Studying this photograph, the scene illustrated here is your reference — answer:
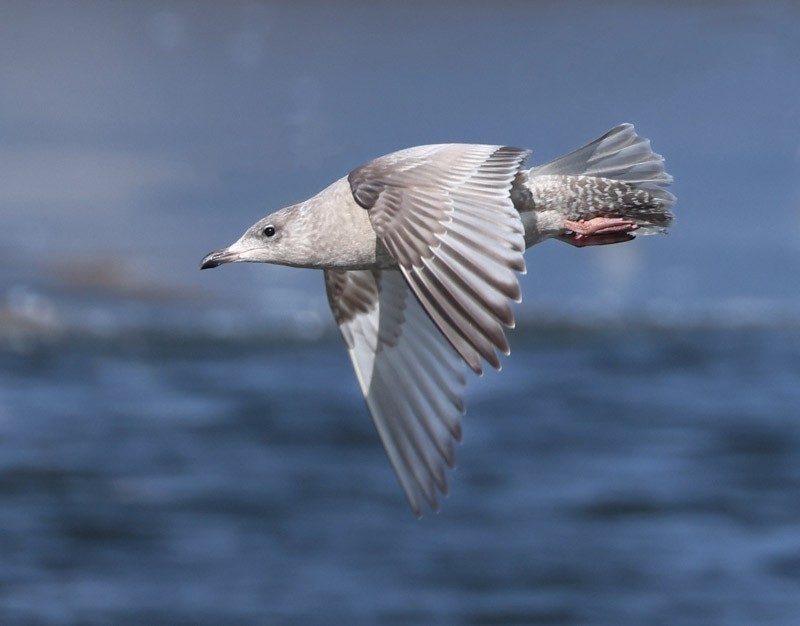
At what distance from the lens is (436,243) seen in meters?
4.50

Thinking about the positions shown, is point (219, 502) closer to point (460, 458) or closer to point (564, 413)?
point (460, 458)

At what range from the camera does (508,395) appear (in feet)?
65.0

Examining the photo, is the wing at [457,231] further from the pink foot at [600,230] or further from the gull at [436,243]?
the pink foot at [600,230]

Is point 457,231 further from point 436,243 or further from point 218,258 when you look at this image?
point 218,258

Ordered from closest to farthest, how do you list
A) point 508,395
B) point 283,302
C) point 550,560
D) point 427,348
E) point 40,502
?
1. point 427,348
2. point 550,560
3. point 40,502
4. point 508,395
5. point 283,302

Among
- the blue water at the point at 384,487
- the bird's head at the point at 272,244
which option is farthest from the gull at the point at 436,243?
the blue water at the point at 384,487

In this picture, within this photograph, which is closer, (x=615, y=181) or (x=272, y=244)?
(x=272, y=244)

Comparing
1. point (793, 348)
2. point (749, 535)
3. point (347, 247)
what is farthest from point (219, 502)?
point (347, 247)

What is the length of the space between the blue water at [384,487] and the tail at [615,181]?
32.0ft

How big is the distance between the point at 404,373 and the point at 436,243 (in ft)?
5.56

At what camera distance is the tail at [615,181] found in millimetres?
5145

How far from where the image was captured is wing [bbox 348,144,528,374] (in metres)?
4.26

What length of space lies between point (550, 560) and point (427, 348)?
35.3 ft

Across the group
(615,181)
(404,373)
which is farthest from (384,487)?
(615,181)
